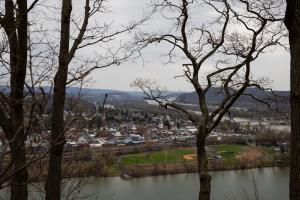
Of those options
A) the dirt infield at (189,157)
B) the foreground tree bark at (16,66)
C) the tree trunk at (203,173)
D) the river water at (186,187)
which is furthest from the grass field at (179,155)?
the foreground tree bark at (16,66)

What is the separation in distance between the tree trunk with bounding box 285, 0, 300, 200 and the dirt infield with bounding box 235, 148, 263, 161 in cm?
2245

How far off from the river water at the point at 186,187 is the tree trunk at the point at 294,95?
9.27 metres

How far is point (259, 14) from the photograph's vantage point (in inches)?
133

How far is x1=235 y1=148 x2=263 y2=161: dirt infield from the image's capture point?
80.0 feet

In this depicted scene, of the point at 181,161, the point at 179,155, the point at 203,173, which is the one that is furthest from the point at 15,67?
the point at 179,155

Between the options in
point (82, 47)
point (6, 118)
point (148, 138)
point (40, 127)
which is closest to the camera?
point (40, 127)

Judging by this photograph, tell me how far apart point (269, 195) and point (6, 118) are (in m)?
11.6

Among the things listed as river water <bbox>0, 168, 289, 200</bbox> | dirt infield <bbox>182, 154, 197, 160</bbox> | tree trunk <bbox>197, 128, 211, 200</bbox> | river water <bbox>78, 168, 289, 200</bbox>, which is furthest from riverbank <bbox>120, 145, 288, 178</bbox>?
tree trunk <bbox>197, 128, 211, 200</bbox>

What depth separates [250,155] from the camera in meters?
26.0

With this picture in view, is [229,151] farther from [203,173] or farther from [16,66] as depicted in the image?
[16,66]

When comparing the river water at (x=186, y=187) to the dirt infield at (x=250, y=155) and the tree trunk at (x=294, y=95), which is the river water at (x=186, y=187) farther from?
Answer: the tree trunk at (x=294, y=95)

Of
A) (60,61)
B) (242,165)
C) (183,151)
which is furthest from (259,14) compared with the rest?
(183,151)

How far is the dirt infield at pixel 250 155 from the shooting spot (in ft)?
80.0

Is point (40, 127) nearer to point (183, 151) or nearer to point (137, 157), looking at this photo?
point (137, 157)
